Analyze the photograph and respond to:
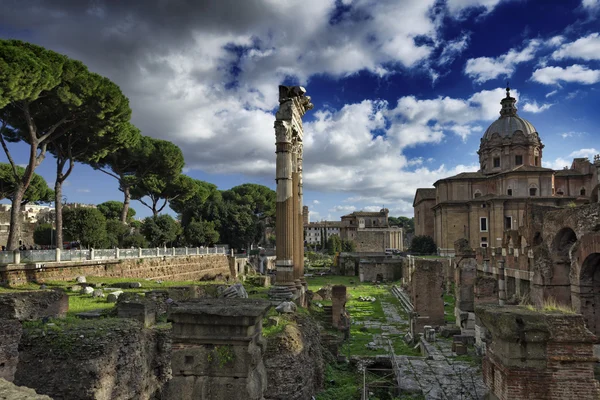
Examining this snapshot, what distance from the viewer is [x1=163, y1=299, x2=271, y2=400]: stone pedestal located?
319cm

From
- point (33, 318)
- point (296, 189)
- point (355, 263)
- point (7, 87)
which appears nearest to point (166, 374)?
point (33, 318)

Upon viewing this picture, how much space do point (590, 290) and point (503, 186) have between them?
111 ft

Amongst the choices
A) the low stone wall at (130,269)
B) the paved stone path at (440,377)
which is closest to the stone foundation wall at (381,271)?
Answer: the low stone wall at (130,269)

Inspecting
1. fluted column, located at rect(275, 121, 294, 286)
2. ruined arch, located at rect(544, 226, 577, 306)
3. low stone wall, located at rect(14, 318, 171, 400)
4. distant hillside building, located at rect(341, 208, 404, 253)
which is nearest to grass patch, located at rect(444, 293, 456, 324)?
ruined arch, located at rect(544, 226, 577, 306)

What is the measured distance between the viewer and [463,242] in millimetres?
20047

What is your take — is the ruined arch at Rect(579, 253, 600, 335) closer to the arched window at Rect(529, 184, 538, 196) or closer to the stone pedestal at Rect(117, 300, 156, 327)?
the stone pedestal at Rect(117, 300, 156, 327)

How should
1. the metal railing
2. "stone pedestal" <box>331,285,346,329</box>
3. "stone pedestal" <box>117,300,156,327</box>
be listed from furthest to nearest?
the metal railing, "stone pedestal" <box>331,285,346,329</box>, "stone pedestal" <box>117,300,156,327</box>

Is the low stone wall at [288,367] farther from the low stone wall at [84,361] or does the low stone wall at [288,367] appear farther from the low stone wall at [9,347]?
the low stone wall at [9,347]

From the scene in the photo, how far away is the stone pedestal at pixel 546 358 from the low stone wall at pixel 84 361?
5556mm

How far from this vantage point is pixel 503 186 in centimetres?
4222

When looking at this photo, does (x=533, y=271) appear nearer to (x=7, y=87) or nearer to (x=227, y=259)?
(x=7, y=87)

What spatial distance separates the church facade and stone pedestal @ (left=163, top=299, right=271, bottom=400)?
39.3 metres

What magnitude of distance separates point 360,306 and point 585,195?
3355 cm

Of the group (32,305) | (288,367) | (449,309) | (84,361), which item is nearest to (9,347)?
(84,361)
